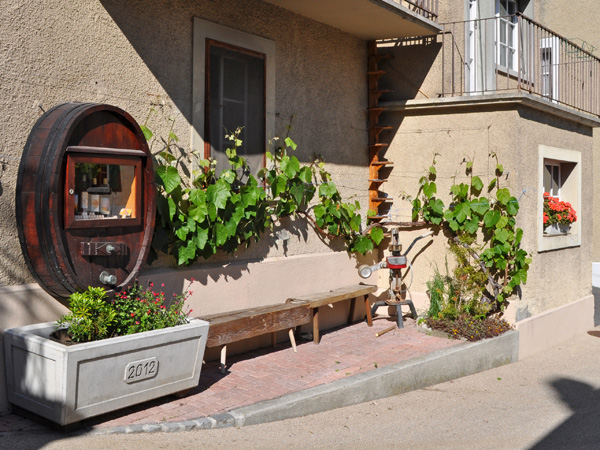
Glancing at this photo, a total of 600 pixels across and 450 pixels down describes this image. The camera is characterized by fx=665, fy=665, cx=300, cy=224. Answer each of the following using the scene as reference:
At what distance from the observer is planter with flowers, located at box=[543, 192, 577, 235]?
9852 mm

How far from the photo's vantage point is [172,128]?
256 inches

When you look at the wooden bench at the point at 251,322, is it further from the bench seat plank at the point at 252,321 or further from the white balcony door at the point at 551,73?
the white balcony door at the point at 551,73

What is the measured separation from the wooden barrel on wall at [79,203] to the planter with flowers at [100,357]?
0.26 metres

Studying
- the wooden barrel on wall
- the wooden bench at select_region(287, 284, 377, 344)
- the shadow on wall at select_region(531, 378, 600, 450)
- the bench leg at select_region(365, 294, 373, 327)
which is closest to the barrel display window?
the wooden barrel on wall

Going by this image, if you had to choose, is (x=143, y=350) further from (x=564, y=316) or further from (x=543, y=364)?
(x=564, y=316)

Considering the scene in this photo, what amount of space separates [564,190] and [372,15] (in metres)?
4.66

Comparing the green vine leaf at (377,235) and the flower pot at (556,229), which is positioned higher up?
the flower pot at (556,229)

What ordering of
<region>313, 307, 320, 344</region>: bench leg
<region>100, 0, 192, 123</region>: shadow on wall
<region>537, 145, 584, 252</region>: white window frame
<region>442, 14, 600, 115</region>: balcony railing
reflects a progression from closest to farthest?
<region>100, 0, 192, 123</region>: shadow on wall
<region>313, 307, 320, 344</region>: bench leg
<region>537, 145, 584, 252</region>: white window frame
<region>442, 14, 600, 115</region>: balcony railing

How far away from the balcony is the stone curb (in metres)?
4.07

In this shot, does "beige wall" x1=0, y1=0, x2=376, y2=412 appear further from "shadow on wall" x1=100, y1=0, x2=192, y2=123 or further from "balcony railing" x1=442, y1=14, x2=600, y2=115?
"balcony railing" x1=442, y1=14, x2=600, y2=115

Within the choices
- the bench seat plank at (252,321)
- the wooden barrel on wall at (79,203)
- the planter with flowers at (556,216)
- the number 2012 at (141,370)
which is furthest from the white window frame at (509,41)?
the number 2012 at (141,370)

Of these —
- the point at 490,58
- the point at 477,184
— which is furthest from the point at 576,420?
the point at 490,58

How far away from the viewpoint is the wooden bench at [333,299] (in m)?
7.51

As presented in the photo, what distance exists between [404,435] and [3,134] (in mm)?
3988
